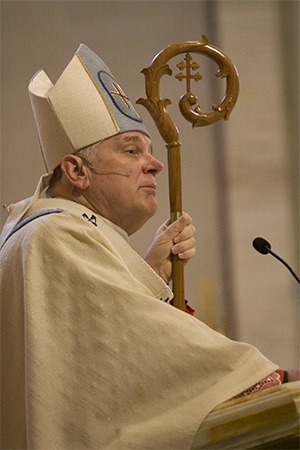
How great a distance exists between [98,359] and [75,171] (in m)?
0.95

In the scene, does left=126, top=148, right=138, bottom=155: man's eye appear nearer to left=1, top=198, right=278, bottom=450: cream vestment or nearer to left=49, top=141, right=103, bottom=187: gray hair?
left=49, top=141, right=103, bottom=187: gray hair

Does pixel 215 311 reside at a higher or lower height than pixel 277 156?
lower

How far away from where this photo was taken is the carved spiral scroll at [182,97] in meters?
4.04

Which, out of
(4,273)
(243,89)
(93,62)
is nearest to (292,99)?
(243,89)

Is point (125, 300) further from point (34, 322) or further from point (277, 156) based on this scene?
point (277, 156)

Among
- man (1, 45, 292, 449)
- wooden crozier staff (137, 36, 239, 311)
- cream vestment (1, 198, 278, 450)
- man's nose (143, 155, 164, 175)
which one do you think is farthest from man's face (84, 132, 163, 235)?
cream vestment (1, 198, 278, 450)

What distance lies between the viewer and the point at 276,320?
7.03 m

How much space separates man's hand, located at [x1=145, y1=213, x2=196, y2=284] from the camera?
391cm

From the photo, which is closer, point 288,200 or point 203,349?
point 203,349

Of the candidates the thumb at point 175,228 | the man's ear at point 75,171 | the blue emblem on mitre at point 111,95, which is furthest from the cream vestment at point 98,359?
the blue emblem on mitre at point 111,95

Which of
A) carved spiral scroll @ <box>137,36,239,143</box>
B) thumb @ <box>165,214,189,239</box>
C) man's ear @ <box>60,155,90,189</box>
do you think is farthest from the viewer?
carved spiral scroll @ <box>137,36,239,143</box>

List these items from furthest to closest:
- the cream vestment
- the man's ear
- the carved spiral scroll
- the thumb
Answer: the carved spiral scroll → the thumb → the man's ear → the cream vestment

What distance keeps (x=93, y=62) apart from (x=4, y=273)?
1.15m

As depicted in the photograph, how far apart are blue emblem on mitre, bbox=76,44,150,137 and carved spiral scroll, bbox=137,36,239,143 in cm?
7
